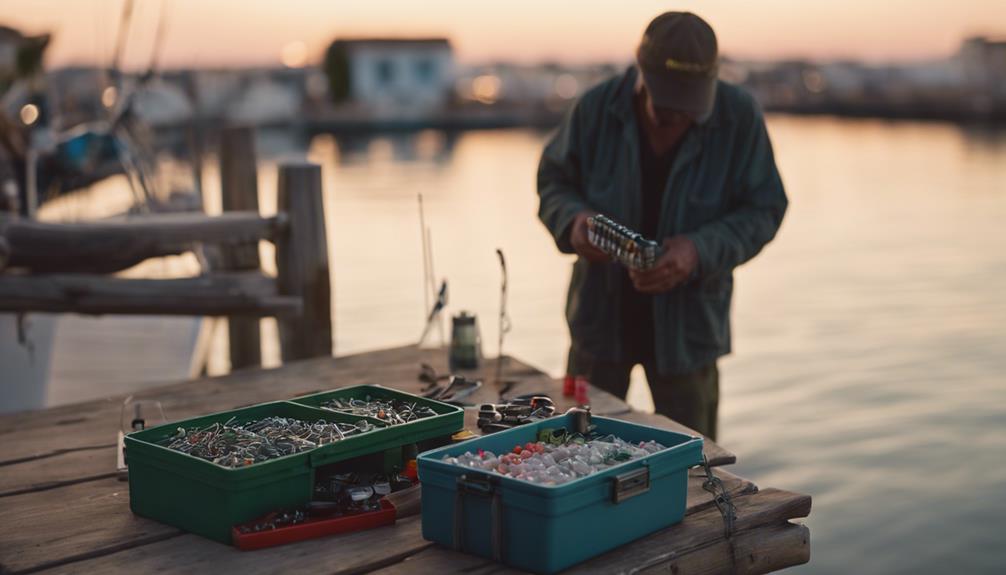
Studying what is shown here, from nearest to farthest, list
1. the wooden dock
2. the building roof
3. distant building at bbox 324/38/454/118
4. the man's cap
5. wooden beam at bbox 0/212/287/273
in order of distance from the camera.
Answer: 1. the wooden dock
2. the man's cap
3. wooden beam at bbox 0/212/287/273
4. distant building at bbox 324/38/454/118
5. the building roof

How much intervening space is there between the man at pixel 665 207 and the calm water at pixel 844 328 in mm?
2873

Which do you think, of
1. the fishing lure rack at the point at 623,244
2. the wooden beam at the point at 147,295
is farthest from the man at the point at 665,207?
the wooden beam at the point at 147,295

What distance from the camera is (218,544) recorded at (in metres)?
2.54

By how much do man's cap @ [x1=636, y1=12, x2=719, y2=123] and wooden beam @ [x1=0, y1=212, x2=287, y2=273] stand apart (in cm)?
245

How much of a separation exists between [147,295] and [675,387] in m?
2.58

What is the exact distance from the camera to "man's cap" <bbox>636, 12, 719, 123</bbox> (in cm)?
379

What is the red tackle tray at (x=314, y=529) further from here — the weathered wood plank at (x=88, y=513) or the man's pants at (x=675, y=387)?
the man's pants at (x=675, y=387)

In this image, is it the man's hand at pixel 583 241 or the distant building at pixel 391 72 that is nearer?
the man's hand at pixel 583 241

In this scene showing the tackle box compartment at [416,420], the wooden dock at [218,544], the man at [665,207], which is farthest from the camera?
the man at [665,207]

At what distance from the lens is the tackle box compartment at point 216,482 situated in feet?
8.18

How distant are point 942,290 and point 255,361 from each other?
9344 mm

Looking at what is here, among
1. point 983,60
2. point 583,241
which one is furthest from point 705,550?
point 983,60

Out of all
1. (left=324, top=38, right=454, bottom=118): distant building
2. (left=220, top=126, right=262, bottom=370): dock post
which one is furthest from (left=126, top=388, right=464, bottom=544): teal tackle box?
(left=324, top=38, right=454, bottom=118): distant building

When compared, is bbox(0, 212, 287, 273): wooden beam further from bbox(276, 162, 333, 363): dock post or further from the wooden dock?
the wooden dock
